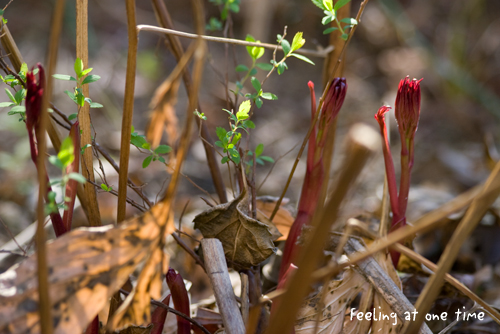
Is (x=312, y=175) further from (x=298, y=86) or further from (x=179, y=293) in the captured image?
(x=298, y=86)

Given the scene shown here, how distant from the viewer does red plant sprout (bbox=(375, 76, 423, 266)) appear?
29.0 inches

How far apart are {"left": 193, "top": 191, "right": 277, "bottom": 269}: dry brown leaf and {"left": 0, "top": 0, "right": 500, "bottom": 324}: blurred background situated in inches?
33.1

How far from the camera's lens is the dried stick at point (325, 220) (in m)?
0.36

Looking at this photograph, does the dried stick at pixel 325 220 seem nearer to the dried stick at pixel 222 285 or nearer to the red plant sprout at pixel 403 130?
the dried stick at pixel 222 285

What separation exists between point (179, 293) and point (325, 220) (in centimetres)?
40

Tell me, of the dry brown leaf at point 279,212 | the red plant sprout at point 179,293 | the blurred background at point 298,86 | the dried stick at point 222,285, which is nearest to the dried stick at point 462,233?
the dried stick at point 222,285

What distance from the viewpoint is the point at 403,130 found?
76 centimetres

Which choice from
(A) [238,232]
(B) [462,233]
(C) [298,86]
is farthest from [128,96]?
(C) [298,86]

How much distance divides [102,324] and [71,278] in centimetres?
30

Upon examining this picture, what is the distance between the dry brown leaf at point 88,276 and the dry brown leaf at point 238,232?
208 millimetres

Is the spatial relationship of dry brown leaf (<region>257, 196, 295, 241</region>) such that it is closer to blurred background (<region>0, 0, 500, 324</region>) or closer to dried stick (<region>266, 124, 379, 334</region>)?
dried stick (<region>266, 124, 379, 334</region>)

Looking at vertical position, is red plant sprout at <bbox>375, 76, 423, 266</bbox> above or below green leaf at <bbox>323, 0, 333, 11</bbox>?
below

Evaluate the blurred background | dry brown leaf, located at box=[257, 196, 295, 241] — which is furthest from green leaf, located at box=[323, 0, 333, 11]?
the blurred background

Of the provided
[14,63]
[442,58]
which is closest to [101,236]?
[14,63]
